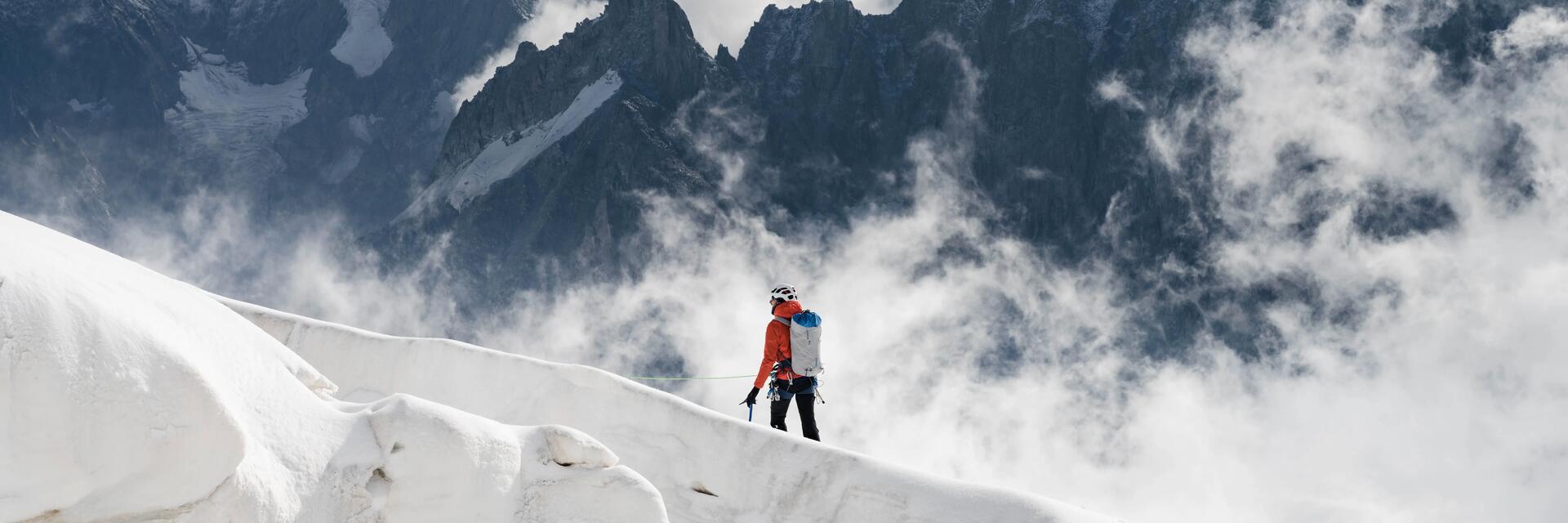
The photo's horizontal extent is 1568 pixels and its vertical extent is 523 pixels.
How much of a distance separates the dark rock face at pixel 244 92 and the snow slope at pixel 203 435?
404 ft

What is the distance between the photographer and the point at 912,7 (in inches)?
3770

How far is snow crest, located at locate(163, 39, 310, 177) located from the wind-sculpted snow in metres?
133

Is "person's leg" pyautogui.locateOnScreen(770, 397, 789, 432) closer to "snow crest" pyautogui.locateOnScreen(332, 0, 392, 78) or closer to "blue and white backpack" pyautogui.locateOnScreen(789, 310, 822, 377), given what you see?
"blue and white backpack" pyautogui.locateOnScreen(789, 310, 822, 377)

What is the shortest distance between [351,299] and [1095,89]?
2255 inches

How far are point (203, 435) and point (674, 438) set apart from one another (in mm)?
3901

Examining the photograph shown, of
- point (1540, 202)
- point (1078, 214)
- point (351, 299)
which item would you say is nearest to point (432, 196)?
point (351, 299)

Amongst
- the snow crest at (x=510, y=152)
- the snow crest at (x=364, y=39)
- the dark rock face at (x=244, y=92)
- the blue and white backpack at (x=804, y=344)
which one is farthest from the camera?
the snow crest at (x=364, y=39)

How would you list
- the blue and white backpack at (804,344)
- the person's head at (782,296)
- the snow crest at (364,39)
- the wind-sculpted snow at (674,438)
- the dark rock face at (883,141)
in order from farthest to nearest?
the snow crest at (364,39), the dark rock face at (883,141), the person's head at (782,296), the blue and white backpack at (804,344), the wind-sculpted snow at (674,438)

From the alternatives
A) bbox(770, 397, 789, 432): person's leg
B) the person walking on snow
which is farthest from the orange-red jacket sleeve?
bbox(770, 397, 789, 432): person's leg

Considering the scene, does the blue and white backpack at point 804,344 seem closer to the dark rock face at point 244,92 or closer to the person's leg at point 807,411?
the person's leg at point 807,411

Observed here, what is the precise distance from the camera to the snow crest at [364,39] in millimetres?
141625

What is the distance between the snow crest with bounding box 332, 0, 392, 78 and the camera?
465 feet

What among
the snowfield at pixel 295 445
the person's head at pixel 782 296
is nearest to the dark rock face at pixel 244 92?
the person's head at pixel 782 296

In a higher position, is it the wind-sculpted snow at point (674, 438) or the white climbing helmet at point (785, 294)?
the white climbing helmet at point (785, 294)
